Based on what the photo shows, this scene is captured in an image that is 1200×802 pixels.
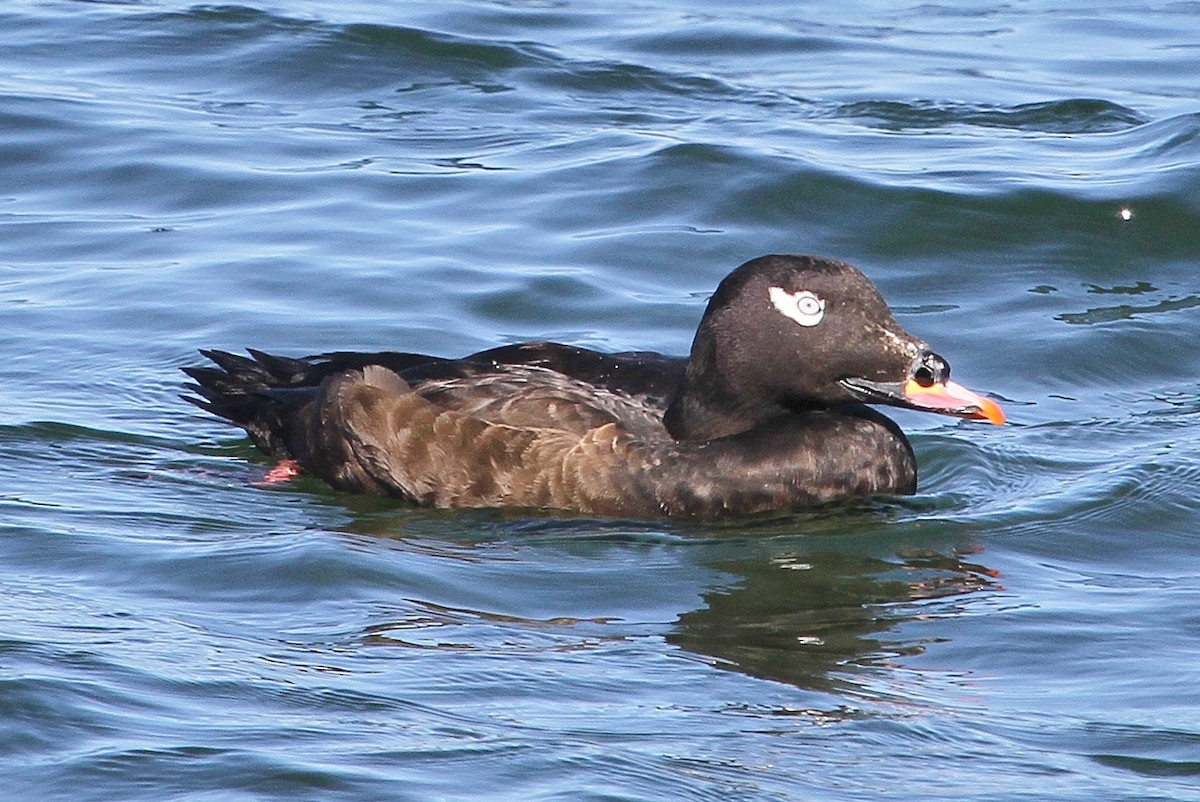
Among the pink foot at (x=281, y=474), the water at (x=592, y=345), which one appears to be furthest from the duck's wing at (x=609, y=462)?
the pink foot at (x=281, y=474)

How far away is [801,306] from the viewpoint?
7.89 m

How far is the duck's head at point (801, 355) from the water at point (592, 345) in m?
0.43

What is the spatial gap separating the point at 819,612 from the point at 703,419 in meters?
1.19

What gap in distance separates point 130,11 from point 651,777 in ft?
40.3

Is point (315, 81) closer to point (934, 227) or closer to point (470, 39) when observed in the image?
point (470, 39)

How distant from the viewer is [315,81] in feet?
49.5

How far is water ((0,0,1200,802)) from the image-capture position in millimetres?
5867

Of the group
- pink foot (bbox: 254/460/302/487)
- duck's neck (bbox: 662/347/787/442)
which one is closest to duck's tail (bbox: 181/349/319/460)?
pink foot (bbox: 254/460/302/487)

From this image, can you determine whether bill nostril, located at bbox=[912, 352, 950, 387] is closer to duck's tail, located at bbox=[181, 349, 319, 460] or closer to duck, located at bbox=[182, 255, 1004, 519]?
duck, located at bbox=[182, 255, 1004, 519]

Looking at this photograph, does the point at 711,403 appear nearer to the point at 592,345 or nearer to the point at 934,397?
the point at 934,397

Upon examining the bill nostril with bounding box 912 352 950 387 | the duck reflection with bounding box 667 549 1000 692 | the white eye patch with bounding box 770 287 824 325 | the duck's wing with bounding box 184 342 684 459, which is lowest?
the duck reflection with bounding box 667 549 1000 692

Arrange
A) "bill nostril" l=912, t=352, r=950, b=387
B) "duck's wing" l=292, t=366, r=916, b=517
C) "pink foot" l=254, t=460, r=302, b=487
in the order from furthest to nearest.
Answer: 1. "pink foot" l=254, t=460, r=302, b=487
2. "duck's wing" l=292, t=366, r=916, b=517
3. "bill nostril" l=912, t=352, r=950, b=387

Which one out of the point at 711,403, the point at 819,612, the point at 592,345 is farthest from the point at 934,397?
the point at 592,345

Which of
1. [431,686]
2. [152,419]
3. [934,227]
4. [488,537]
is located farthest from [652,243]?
[431,686]
